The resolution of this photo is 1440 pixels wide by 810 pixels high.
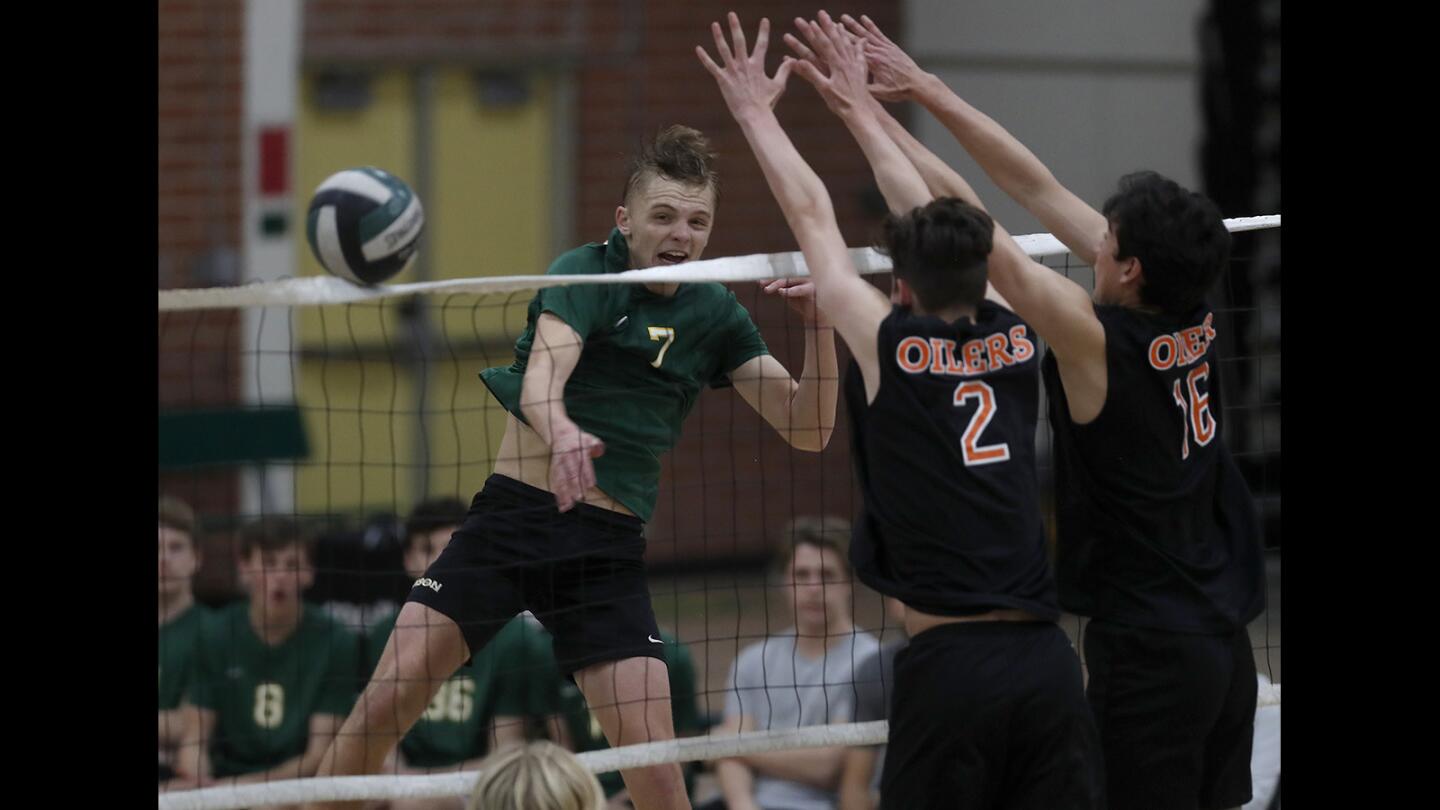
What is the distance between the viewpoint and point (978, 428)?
4.00 m

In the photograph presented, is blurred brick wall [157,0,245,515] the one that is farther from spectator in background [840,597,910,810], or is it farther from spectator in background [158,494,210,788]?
spectator in background [840,597,910,810]

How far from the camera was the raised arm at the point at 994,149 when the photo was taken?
4.56m

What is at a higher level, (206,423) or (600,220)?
(600,220)

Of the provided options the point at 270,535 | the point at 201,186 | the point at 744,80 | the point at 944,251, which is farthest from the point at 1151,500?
the point at 201,186

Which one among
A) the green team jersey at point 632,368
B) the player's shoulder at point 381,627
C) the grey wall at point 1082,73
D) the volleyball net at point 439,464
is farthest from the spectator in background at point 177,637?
the grey wall at point 1082,73

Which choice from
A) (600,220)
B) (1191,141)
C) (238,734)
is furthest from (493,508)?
(1191,141)

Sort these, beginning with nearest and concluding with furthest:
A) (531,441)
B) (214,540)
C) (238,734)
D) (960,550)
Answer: (960,550)
(531,441)
(238,734)
(214,540)

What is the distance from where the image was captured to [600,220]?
1085 cm

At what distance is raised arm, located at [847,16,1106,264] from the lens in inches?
179

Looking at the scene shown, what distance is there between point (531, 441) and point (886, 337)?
129 cm

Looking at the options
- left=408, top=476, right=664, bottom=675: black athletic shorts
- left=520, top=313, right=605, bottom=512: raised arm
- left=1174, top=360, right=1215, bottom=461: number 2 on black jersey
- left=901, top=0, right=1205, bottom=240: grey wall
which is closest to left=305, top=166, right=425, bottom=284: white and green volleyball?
left=520, top=313, right=605, bottom=512: raised arm

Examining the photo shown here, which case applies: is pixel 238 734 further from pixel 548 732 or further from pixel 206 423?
pixel 206 423

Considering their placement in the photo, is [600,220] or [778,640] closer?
[778,640]

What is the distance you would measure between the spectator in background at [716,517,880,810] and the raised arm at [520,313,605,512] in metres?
1.98
